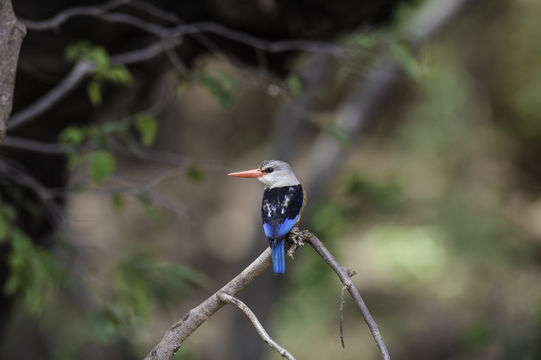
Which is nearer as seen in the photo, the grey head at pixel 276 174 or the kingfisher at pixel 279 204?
the kingfisher at pixel 279 204

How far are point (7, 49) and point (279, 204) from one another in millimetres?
1014

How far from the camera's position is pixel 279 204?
2062 mm

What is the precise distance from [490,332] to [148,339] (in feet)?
15.6

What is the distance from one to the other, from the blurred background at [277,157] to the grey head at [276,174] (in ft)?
1.21

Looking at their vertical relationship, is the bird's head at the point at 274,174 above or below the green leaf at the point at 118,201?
below

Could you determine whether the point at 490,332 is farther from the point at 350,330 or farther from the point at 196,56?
the point at 350,330

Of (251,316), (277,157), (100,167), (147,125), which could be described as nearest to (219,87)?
(147,125)

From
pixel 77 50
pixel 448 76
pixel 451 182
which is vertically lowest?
pixel 77 50

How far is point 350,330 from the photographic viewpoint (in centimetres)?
831

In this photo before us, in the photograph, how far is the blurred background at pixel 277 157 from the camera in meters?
3.13

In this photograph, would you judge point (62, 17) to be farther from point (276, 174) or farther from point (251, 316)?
point (251, 316)

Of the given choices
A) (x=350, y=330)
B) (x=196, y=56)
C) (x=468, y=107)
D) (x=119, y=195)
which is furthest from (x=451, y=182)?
(x=119, y=195)

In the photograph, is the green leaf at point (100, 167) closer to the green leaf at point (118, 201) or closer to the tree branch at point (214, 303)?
the green leaf at point (118, 201)

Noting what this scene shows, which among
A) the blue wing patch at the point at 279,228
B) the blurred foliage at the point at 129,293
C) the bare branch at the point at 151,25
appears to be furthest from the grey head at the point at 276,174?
the blurred foliage at the point at 129,293
